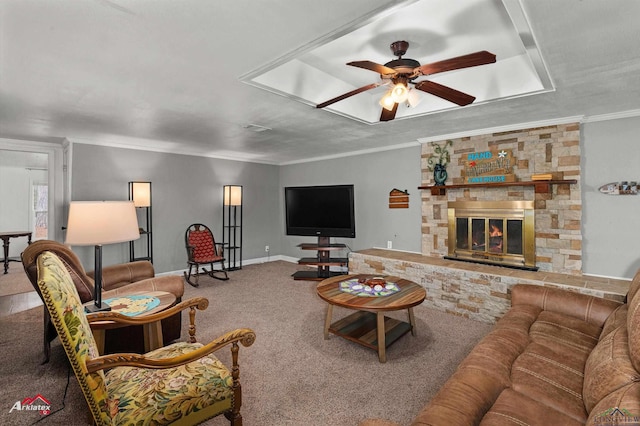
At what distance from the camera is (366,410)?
1972mm

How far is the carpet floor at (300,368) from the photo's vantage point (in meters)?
1.96

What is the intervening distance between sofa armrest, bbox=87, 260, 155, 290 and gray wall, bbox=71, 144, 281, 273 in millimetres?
1612

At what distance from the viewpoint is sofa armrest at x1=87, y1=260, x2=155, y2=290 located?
10.9 feet

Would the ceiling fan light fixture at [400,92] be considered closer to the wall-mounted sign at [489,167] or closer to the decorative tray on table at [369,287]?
the decorative tray on table at [369,287]

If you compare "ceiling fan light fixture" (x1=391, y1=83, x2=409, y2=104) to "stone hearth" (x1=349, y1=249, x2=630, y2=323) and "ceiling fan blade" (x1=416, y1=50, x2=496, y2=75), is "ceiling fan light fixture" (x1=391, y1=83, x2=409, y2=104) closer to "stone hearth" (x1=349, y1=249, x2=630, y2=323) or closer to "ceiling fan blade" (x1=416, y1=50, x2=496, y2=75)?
"ceiling fan blade" (x1=416, y1=50, x2=496, y2=75)

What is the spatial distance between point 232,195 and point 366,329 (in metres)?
3.87

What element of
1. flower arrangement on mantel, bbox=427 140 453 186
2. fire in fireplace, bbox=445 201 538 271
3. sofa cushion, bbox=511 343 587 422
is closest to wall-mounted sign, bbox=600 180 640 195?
fire in fireplace, bbox=445 201 538 271

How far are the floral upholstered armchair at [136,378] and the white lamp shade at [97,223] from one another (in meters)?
0.50

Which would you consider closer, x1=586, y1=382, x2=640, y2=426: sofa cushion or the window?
x1=586, y1=382, x2=640, y2=426: sofa cushion

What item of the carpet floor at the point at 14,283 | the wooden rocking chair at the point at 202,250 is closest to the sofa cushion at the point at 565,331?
the wooden rocking chair at the point at 202,250

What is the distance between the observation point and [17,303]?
4082 mm

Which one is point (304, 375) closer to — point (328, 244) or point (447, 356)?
point (447, 356)

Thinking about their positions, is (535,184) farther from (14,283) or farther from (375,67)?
(14,283)

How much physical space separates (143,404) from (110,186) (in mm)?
4493
